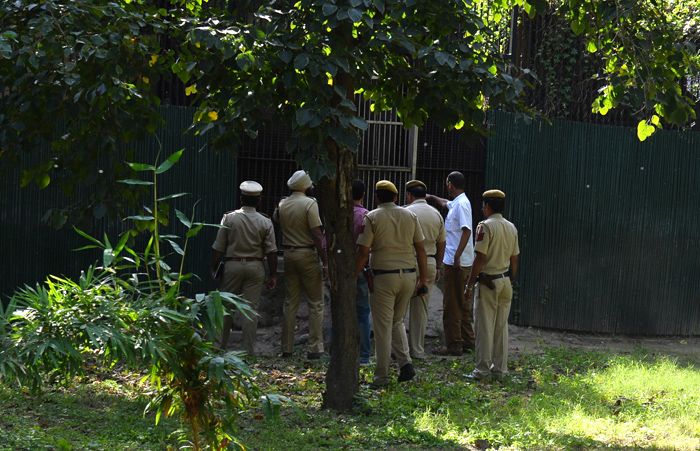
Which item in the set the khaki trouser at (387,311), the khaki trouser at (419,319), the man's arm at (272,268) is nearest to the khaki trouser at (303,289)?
the man's arm at (272,268)

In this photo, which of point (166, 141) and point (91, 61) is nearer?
point (91, 61)

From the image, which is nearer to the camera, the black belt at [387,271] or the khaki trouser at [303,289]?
the black belt at [387,271]

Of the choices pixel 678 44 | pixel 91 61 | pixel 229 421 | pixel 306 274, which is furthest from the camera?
pixel 306 274

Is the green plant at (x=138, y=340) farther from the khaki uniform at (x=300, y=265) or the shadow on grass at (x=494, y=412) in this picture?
the khaki uniform at (x=300, y=265)

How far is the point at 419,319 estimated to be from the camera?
10.9 metres

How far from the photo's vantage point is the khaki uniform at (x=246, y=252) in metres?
10.7

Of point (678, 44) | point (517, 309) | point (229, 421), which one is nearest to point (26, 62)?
point (229, 421)

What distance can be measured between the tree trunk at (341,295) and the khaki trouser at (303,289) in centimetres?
246

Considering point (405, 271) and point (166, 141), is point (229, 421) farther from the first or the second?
point (166, 141)

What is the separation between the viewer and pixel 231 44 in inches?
275

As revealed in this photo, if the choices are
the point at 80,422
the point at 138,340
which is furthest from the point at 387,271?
the point at 138,340

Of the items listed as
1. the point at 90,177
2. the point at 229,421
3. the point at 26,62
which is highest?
the point at 26,62

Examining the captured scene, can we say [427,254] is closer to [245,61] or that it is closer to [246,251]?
[246,251]

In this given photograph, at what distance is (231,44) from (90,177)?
5.46ft
